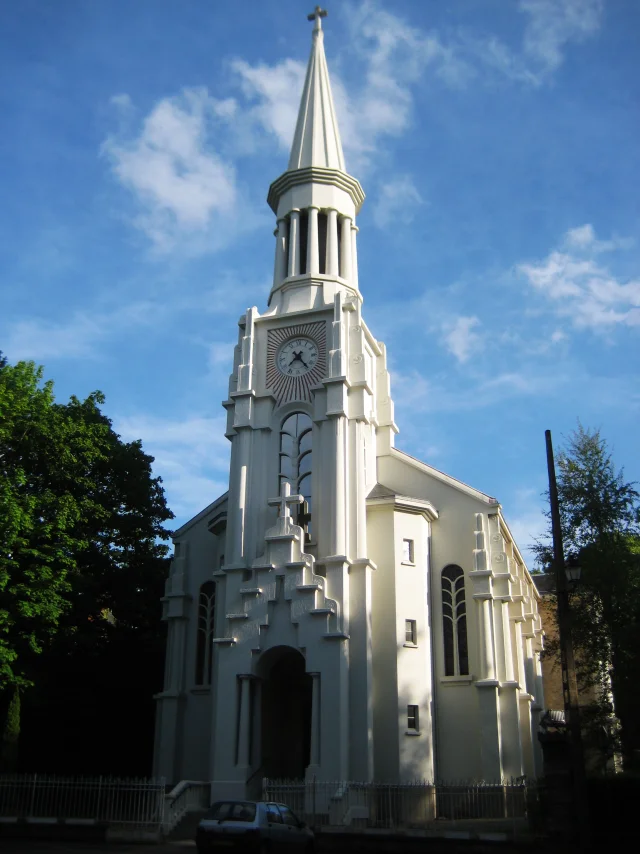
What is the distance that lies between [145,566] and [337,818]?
52.7 ft

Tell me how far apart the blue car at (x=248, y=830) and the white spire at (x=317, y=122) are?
2790cm

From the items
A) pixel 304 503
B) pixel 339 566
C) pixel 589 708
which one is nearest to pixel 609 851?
pixel 589 708

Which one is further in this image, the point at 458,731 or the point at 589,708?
the point at 458,731

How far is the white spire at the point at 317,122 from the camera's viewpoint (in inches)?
1550

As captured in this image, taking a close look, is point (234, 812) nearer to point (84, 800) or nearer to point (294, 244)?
point (84, 800)

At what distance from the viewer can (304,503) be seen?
3259 cm

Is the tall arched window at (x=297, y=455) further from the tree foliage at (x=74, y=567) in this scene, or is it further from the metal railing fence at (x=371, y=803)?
the metal railing fence at (x=371, y=803)

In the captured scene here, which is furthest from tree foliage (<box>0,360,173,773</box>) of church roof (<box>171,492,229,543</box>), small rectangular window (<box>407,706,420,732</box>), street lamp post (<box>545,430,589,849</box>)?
street lamp post (<box>545,430,589,849</box>)

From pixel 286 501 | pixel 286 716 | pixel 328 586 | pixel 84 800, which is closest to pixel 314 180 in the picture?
pixel 286 501

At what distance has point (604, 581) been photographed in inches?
1101

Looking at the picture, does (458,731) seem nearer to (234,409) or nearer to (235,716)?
(235,716)

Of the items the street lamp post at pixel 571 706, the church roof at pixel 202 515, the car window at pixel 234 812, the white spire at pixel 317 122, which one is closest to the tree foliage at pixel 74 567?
the church roof at pixel 202 515

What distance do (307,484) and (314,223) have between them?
38.9 feet

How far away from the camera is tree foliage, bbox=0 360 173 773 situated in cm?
2997
